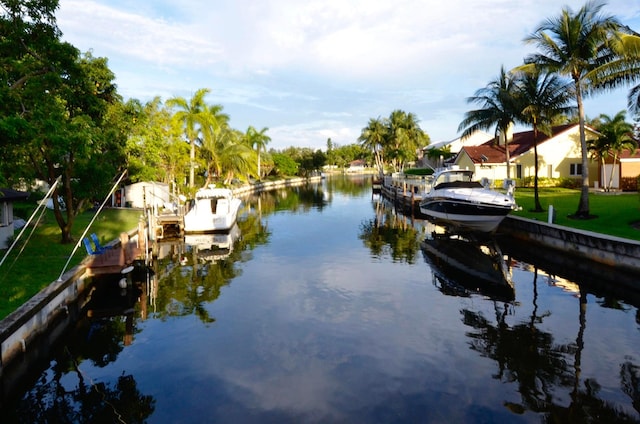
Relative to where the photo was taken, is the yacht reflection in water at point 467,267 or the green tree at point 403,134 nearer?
the yacht reflection in water at point 467,267

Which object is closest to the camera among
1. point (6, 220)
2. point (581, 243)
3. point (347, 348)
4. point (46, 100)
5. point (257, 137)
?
point (347, 348)

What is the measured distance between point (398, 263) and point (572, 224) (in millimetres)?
9237

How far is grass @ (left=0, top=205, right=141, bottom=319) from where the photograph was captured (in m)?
12.4

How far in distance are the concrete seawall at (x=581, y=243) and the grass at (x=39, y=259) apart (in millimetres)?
19758

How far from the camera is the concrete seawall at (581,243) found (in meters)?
17.5

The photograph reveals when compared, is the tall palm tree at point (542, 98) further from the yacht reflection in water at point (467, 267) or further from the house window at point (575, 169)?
the house window at point (575, 169)

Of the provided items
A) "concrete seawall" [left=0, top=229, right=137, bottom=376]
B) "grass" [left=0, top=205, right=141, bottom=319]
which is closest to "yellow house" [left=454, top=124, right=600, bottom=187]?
"grass" [left=0, top=205, right=141, bottom=319]

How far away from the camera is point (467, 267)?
20969mm

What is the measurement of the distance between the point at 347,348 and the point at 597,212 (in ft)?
66.6

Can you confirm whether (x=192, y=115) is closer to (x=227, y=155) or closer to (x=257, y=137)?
(x=227, y=155)

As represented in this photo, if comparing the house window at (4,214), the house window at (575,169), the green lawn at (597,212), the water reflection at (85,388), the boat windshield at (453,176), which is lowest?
the water reflection at (85,388)

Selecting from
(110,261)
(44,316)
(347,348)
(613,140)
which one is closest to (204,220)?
(110,261)

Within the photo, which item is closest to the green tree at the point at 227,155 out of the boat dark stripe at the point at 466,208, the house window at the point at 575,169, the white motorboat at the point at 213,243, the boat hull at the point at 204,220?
the white motorboat at the point at 213,243

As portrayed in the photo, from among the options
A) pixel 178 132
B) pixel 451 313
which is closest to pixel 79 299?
pixel 451 313
